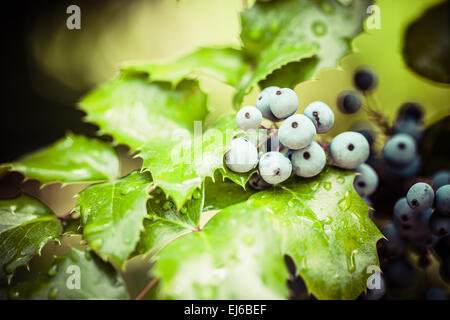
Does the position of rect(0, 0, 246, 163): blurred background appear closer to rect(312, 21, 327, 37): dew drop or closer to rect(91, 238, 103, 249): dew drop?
rect(312, 21, 327, 37): dew drop

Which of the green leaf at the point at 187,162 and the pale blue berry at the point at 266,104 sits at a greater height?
the pale blue berry at the point at 266,104

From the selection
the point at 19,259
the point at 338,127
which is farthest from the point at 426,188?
the point at 338,127

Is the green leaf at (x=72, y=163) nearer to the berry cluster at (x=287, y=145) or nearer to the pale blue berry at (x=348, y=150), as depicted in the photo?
the berry cluster at (x=287, y=145)

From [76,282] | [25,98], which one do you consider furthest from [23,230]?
[25,98]

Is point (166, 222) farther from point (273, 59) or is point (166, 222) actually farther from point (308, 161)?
point (273, 59)

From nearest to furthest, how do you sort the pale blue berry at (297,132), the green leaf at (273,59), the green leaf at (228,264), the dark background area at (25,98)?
the green leaf at (228,264)
the pale blue berry at (297,132)
the green leaf at (273,59)
the dark background area at (25,98)

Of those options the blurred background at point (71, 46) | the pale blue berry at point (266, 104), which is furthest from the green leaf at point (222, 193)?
the blurred background at point (71, 46)
